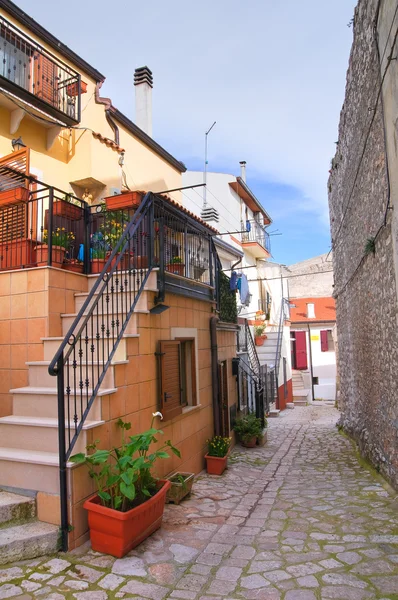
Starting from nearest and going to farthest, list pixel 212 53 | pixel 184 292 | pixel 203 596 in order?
pixel 203 596, pixel 184 292, pixel 212 53

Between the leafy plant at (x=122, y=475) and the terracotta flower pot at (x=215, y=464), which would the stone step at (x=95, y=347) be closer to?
the leafy plant at (x=122, y=475)

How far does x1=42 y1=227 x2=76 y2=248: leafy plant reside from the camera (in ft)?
19.6

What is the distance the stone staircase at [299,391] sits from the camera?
77.3 ft

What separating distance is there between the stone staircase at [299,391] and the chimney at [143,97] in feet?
57.0

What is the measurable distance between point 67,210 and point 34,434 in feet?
12.0

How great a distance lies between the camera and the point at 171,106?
41.9ft

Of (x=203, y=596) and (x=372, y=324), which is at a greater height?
(x=372, y=324)

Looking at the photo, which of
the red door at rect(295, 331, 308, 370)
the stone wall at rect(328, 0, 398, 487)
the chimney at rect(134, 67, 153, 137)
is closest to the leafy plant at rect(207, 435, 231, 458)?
the stone wall at rect(328, 0, 398, 487)

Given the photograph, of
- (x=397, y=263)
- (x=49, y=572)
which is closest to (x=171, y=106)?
(x=397, y=263)

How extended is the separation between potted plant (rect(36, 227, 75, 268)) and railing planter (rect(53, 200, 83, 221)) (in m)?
0.28

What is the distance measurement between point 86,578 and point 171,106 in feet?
41.7

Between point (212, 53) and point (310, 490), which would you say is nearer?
point (310, 490)

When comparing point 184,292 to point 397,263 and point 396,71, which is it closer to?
point 397,263

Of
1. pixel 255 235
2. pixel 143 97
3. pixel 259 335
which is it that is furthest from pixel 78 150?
pixel 255 235
